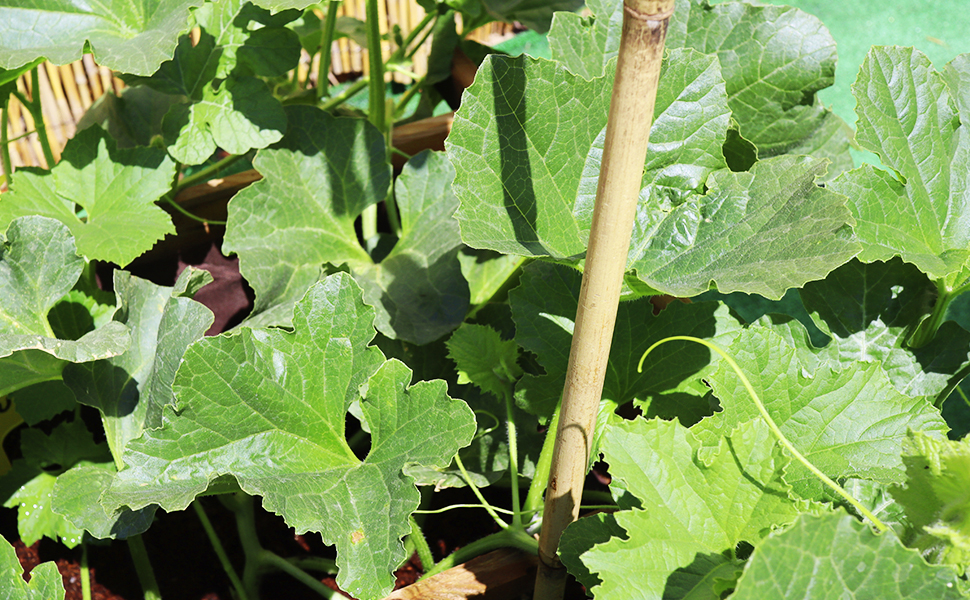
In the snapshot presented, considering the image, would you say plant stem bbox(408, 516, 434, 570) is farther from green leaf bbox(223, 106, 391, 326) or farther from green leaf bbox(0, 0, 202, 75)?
green leaf bbox(0, 0, 202, 75)

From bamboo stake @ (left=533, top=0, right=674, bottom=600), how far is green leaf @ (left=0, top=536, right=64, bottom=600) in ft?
1.79

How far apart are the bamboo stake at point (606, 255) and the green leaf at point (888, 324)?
0.48m

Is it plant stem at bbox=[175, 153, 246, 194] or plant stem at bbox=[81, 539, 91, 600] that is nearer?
plant stem at bbox=[81, 539, 91, 600]

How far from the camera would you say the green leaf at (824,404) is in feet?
2.90

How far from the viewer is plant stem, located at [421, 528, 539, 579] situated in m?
1.02

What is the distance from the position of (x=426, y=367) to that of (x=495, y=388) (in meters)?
0.19

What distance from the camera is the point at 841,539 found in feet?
2.05

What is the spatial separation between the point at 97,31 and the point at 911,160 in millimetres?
1242

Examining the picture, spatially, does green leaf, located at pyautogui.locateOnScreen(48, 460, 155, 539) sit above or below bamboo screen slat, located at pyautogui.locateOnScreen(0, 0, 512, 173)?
below

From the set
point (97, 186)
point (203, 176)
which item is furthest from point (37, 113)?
point (203, 176)

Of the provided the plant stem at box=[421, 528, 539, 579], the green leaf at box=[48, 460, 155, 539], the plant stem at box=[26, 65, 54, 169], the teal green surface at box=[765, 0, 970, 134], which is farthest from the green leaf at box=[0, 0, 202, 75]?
the teal green surface at box=[765, 0, 970, 134]

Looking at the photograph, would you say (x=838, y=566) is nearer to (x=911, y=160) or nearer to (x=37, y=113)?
(x=911, y=160)

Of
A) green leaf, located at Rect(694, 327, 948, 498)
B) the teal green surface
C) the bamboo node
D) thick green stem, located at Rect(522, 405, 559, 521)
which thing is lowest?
thick green stem, located at Rect(522, 405, 559, 521)

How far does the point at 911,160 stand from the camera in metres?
1.08
